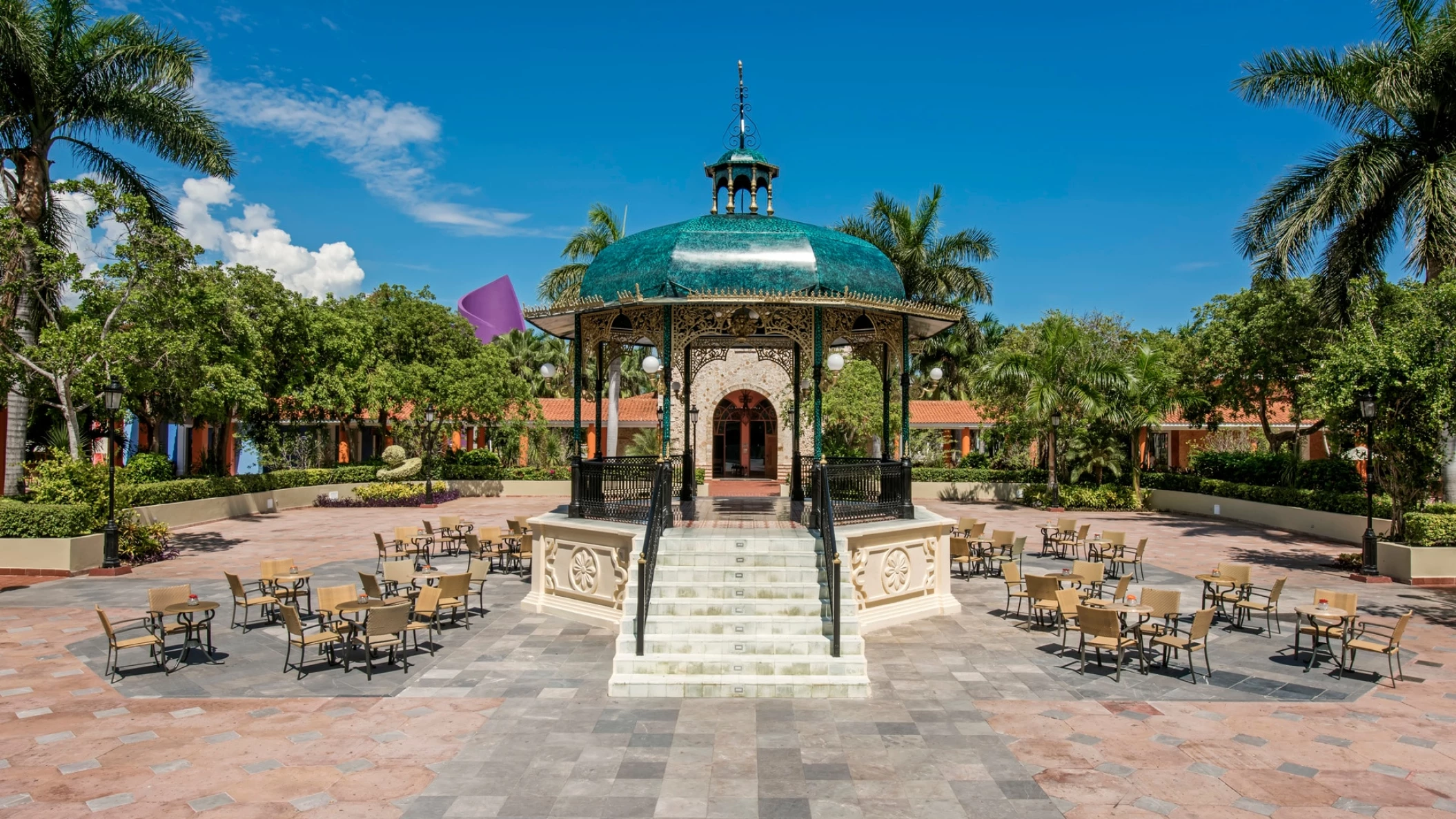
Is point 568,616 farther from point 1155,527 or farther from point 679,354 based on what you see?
point 1155,527

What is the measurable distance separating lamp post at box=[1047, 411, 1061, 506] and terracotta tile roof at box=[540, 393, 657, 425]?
60.8 ft

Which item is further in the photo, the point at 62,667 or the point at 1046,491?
the point at 1046,491

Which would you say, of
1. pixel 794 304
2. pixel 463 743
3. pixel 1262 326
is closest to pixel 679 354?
pixel 794 304

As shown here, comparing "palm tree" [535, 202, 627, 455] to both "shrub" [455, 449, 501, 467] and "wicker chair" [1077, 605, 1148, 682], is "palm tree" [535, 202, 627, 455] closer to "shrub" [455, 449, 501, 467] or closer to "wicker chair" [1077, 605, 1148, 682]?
"shrub" [455, 449, 501, 467]

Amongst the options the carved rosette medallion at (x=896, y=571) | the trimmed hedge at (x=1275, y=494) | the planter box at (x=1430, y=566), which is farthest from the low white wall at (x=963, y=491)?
the carved rosette medallion at (x=896, y=571)

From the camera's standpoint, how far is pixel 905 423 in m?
13.8

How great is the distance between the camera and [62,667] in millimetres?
9922

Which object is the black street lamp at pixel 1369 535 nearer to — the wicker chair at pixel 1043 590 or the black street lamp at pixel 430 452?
the wicker chair at pixel 1043 590

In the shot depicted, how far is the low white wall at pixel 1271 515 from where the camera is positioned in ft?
67.1

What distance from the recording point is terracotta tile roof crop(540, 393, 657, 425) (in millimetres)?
41000

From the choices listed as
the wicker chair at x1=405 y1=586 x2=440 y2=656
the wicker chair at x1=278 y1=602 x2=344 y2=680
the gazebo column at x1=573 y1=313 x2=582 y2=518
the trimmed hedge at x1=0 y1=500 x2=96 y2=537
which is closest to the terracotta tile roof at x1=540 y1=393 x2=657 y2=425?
the trimmed hedge at x1=0 y1=500 x2=96 y2=537

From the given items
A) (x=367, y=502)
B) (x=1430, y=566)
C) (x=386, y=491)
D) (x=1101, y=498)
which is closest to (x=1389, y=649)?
(x=1430, y=566)

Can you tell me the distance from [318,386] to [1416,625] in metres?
30.8

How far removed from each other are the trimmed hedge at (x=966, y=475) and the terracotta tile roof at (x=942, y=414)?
794cm
